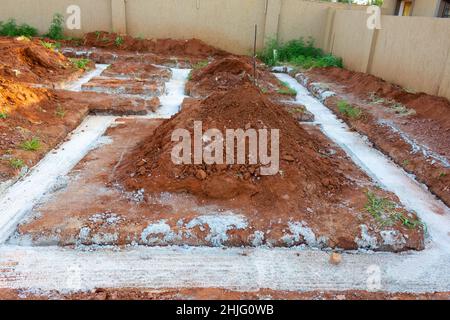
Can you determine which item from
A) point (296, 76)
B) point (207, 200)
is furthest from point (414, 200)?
point (296, 76)

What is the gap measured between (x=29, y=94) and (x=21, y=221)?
431cm

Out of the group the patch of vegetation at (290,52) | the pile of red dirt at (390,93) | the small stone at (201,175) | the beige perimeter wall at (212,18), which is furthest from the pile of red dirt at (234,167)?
the patch of vegetation at (290,52)

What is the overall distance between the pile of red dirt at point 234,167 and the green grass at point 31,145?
1.57 metres

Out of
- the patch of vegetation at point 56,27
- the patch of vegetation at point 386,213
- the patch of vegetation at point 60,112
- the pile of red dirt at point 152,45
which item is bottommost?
the patch of vegetation at point 60,112

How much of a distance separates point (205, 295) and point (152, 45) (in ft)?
44.7

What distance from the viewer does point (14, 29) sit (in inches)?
581

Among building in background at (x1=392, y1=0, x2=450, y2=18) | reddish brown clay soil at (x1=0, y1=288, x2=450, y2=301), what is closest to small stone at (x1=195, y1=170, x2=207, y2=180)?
reddish brown clay soil at (x1=0, y1=288, x2=450, y2=301)

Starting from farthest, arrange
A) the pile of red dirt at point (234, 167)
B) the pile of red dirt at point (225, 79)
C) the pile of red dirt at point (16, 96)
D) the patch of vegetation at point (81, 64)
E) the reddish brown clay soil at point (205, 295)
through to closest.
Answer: the patch of vegetation at point (81, 64)
the pile of red dirt at point (225, 79)
the pile of red dirt at point (16, 96)
the pile of red dirt at point (234, 167)
the reddish brown clay soil at point (205, 295)

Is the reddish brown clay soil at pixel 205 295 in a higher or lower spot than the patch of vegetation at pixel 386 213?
lower

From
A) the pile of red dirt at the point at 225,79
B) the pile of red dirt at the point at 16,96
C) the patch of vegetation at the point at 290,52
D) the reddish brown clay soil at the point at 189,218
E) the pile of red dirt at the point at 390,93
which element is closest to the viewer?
the reddish brown clay soil at the point at 189,218

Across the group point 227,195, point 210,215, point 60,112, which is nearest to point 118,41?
point 60,112

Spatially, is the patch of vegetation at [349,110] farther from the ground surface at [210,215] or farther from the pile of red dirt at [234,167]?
the pile of red dirt at [234,167]

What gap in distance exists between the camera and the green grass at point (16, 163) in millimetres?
5230

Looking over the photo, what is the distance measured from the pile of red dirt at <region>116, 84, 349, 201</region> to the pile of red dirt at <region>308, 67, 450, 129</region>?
333 centimetres
